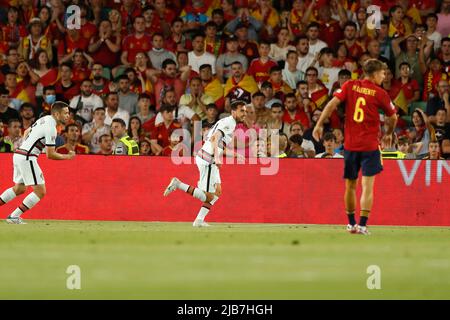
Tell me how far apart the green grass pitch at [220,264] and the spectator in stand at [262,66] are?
8.58 m

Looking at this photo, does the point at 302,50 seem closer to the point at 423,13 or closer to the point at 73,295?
the point at 423,13

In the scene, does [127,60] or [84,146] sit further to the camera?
[127,60]

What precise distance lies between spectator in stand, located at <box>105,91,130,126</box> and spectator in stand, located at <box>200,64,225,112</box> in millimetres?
1724

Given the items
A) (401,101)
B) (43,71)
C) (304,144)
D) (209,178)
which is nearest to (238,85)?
(304,144)

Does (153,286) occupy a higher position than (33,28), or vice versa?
(33,28)

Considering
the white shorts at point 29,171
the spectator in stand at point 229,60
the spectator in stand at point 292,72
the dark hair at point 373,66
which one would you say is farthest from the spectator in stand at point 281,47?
the dark hair at point 373,66

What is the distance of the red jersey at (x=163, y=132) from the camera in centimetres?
2291

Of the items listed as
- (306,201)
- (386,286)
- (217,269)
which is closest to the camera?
(386,286)

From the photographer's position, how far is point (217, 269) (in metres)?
10.4

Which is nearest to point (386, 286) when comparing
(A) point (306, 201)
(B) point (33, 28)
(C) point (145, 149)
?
(A) point (306, 201)

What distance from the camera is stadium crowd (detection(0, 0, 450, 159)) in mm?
22828

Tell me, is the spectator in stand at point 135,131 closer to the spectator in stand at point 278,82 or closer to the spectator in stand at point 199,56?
the spectator in stand at point 199,56

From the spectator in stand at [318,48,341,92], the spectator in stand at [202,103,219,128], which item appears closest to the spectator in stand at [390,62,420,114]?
the spectator in stand at [318,48,341,92]

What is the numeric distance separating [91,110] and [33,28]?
2.59 m
